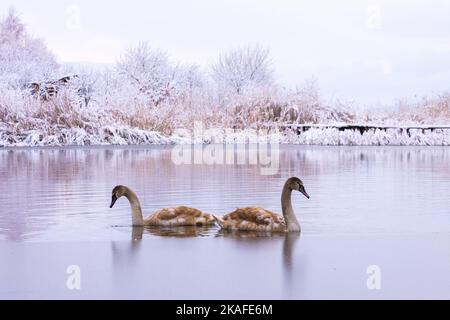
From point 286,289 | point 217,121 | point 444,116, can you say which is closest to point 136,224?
point 286,289

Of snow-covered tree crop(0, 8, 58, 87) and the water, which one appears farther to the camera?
snow-covered tree crop(0, 8, 58, 87)

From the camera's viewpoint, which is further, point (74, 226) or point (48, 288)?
point (74, 226)

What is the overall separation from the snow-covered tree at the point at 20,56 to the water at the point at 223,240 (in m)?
20.0

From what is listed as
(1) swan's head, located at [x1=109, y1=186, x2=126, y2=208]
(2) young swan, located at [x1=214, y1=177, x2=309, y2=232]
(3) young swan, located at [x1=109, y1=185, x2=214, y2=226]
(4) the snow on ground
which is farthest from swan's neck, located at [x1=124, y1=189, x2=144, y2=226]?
(4) the snow on ground

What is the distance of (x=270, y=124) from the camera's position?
1107 inches

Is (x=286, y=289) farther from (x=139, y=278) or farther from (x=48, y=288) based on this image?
(x=48, y=288)

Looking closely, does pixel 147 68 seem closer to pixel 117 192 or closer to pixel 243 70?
pixel 243 70

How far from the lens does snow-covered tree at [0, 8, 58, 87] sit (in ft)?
123

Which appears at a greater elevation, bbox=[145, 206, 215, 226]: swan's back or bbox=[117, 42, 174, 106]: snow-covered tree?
bbox=[117, 42, 174, 106]: snow-covered tree

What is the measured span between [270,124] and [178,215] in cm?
1902

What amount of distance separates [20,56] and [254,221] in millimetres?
38920

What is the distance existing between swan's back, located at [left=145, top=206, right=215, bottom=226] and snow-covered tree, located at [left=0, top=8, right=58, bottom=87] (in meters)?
24.6

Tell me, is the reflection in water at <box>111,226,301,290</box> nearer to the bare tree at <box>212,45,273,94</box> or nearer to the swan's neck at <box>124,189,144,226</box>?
the swan's neck at <box>124,189,144,226</box>
